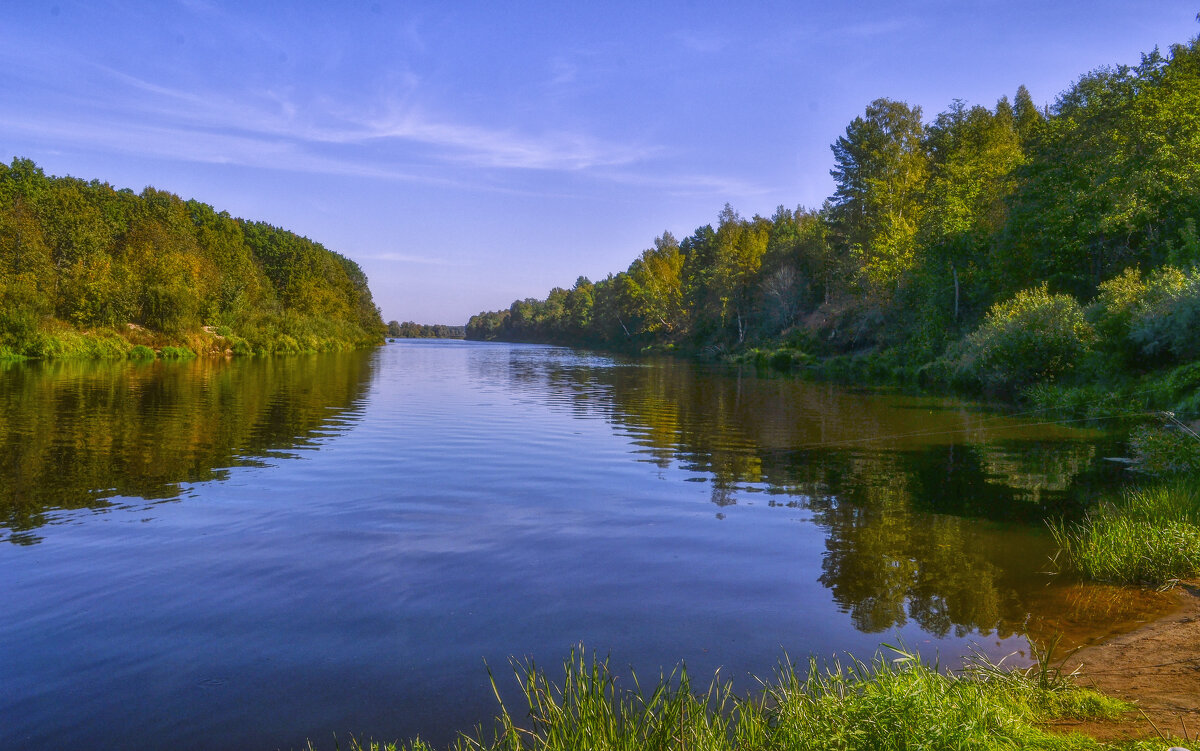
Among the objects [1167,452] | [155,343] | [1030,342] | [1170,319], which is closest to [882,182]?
[1030,342]

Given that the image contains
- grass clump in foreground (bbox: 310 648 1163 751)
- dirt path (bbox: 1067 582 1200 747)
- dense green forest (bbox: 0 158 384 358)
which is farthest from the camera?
dense green forest (bbox: 0 158 384 358)

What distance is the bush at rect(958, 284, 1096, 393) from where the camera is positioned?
101 feet

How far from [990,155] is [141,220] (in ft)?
275

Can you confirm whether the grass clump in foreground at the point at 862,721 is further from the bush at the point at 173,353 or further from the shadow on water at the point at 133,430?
the bush at the point at 173,353

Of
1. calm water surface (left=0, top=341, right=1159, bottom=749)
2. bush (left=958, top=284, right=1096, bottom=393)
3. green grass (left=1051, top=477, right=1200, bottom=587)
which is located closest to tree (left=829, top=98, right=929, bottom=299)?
bush (left=958, top=284, right=1096, bottom=393)

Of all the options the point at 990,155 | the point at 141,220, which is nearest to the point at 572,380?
the point at 990,155

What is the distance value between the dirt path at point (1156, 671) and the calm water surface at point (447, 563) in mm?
479

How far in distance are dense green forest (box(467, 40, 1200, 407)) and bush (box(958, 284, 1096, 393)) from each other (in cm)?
9

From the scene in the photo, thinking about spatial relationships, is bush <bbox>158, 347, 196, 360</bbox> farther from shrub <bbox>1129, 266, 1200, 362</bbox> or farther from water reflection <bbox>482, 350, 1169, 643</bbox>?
shrub <bbox>1129, 266, 1200, 362</bbox>

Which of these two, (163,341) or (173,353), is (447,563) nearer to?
(173,353)

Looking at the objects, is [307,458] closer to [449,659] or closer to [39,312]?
[449,659]

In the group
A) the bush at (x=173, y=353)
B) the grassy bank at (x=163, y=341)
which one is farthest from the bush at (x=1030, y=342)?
Answer: the grassy bank at (x=163, y=341)

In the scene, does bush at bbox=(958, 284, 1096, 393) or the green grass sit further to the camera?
bush at bbox=(958, 284, 1096, 393)

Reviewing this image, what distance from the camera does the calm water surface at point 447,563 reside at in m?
6.49
